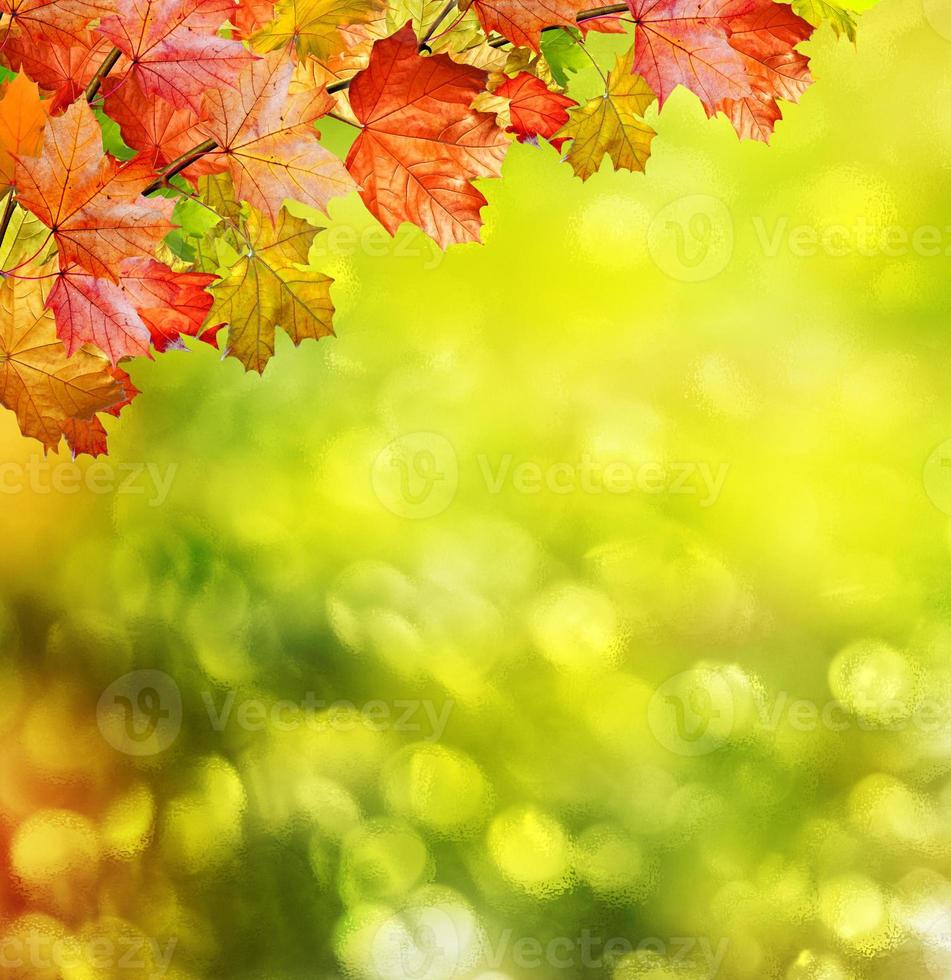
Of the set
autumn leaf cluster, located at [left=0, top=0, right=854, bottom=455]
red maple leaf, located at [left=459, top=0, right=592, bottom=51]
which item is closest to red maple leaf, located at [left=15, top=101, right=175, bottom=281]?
autumn leaf cluster, located at [left=0, top=0, right=854, bottom=455]

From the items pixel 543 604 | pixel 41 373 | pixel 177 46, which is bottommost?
pixel 543 604

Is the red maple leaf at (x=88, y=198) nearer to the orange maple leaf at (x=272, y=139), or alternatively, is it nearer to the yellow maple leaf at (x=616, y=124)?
the orange maple leaf at (x=272, y=139)

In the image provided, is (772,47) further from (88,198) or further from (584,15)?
(88,198)

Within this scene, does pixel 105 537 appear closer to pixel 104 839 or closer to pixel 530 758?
pixel 104 839

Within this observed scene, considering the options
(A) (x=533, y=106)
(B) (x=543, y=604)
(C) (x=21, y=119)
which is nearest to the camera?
(C) (x=21, y=119)

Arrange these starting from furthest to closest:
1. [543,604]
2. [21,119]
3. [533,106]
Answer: [543,604] < [533,106] < [21,119]

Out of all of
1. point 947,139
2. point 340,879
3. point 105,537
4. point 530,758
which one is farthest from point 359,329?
point 947,139

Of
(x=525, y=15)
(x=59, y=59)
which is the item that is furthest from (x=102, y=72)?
(x=525, y=15)
